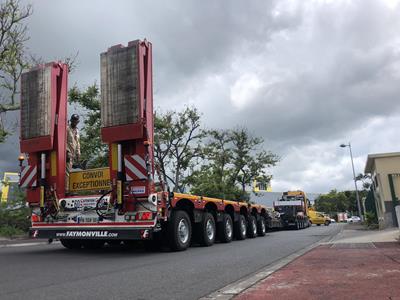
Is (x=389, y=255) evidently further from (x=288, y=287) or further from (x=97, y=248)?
(x=97, y=248)

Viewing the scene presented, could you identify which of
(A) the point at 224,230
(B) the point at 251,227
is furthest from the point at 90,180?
(B) the point at 251,227

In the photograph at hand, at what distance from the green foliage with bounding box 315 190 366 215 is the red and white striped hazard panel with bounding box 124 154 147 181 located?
4099 inches

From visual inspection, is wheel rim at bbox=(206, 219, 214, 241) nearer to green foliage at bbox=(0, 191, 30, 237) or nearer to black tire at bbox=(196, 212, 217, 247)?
black tire at bbox=(196, 212, 217, 247)

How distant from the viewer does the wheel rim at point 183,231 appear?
1123 cm

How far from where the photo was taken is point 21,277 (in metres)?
7.02

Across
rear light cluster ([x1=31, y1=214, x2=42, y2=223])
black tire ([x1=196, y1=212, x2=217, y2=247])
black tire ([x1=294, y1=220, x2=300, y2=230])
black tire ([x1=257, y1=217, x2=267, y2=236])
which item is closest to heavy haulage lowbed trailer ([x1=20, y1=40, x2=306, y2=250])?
rear light cluster ([x1=31, y1=214, x2=42, y2=223])

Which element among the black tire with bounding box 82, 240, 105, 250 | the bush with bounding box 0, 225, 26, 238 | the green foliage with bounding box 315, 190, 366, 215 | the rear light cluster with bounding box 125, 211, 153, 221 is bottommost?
the black tire with bounding box 82, 240, 105, 250

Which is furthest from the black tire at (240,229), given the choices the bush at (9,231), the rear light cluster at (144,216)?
the bush at (9,231)

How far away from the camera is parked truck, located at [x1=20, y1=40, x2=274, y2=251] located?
10023mm

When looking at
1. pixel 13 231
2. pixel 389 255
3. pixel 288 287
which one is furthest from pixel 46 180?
pixel 13 231

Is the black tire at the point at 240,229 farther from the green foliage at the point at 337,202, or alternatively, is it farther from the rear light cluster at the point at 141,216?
the green foliage at the point at 337,202

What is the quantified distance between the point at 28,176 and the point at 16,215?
1230 cm

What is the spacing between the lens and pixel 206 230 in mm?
13031

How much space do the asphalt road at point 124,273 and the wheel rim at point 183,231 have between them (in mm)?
470
